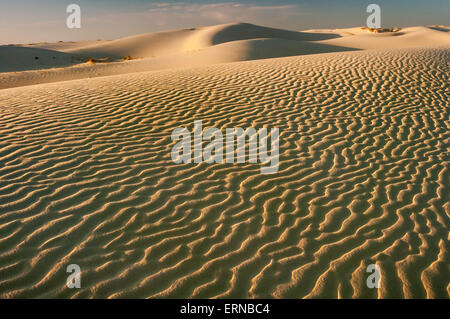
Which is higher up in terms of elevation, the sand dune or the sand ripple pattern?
the sand dune

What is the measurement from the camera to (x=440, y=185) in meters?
5.37

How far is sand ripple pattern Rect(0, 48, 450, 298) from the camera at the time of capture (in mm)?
3520

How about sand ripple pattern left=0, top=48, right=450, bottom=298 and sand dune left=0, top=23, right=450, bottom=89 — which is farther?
sand dune left=0, top=23, right=450, bottom=89

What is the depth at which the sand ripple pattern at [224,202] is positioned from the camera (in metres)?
3.52

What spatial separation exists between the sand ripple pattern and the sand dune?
44.1 ft

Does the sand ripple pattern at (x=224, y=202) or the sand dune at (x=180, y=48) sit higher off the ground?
the sand dune at (x=180, y=48)

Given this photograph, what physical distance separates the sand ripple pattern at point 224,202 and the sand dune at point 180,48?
13436mm

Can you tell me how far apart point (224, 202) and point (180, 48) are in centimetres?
4546

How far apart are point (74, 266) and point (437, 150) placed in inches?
254

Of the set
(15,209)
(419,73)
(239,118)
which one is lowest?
(15,209)

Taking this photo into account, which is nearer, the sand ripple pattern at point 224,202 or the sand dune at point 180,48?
the sand ripple pattern at point 224,202

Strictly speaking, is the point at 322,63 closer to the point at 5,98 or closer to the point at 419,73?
the point at 419,73

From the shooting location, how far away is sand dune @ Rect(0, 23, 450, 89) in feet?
71.2

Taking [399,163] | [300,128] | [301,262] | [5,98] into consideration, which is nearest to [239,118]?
[300,128]
